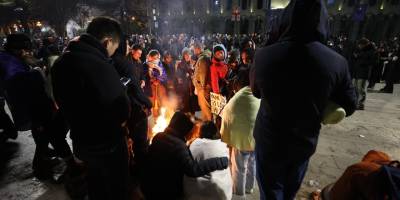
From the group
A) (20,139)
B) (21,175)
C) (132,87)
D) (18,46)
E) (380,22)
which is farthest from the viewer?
(380,22)

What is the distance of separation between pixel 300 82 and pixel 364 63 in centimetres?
746

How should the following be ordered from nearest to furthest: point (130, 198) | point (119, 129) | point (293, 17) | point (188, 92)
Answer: point (293, 17) < point (119, 129) < point (130, 198) < point (188, 92)

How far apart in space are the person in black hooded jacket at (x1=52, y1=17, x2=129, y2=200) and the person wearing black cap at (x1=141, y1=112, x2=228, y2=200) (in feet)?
1.15

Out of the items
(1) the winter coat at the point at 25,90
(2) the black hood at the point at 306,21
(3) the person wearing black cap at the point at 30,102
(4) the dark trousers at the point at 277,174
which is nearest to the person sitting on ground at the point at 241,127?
(4) the dark trousers at the point at 277,174

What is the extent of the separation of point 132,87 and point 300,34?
2369 mm

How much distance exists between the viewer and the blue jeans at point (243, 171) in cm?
336

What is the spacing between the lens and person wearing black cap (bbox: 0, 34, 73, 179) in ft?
12.1

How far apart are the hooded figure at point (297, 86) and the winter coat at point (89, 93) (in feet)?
4.46

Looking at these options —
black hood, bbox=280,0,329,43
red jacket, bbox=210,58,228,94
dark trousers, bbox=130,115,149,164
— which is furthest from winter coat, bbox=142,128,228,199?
red jacket, bbox=210,58,228,94

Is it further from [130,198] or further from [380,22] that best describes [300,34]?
[380,22]

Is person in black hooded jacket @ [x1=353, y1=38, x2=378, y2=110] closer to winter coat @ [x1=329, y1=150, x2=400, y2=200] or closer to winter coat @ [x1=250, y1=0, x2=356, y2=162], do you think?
winter coat @ [x1=329, y1=150, x2=400, y2=200]

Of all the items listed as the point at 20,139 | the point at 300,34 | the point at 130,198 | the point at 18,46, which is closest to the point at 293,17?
the point at 300,34

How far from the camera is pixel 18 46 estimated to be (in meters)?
3.82

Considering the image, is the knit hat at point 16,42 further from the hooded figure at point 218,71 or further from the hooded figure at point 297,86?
the hooded figure at point 297,86
